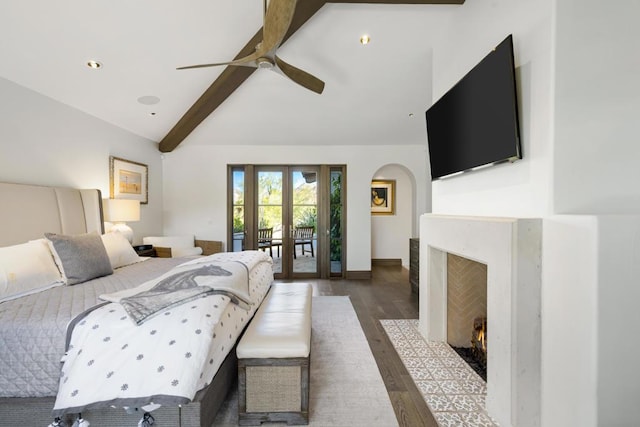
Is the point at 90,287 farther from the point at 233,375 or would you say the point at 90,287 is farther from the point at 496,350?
the point at 496,350

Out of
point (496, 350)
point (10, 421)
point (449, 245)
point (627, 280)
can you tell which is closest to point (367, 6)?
point (449, 245)

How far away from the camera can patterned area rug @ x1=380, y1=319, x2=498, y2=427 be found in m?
1.72

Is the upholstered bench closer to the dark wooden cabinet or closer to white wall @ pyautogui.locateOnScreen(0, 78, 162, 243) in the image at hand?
the dark wooden cabinet

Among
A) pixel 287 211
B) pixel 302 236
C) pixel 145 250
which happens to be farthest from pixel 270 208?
pixel 145 250

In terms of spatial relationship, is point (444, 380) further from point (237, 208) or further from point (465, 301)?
point (237, 208)

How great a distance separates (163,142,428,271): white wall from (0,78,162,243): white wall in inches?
35.4

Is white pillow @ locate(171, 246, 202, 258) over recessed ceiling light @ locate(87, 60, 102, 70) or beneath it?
beneath

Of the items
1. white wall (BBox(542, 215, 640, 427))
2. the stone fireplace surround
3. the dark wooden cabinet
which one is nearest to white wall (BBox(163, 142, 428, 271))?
the dark wooden cabinet

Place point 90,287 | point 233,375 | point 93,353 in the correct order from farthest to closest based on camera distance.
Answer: point 90,287 < point 233,375 < point 93,353

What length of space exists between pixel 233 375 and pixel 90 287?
4.39 ft

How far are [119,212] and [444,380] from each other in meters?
4.11

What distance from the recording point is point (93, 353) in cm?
137

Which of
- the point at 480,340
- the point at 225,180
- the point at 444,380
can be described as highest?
the point at 225,180

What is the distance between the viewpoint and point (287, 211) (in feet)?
16.9
